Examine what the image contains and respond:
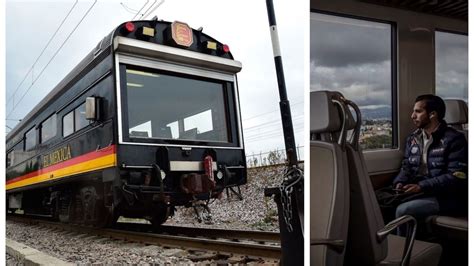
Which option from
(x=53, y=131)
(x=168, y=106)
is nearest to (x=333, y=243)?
(x=168, y=106)

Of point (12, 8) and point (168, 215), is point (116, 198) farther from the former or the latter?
point (12, 8)

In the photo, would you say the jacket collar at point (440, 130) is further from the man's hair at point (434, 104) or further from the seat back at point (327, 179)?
the seat back at point (327, 179)

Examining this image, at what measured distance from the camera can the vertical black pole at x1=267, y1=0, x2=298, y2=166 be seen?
4.94 feet

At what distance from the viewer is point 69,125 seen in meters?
1.57

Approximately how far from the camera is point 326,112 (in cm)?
137

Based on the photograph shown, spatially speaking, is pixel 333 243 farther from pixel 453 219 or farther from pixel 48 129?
pixel 48 129

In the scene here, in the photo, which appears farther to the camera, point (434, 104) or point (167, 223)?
point (167, 223)

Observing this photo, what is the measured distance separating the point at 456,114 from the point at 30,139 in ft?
4.79

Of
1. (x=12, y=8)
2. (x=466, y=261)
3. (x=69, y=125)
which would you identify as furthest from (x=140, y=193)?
(x=466, y=261)

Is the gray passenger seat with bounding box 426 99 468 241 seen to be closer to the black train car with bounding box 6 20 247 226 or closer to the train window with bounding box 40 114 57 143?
the black train car with bounding box 6 20 247 226

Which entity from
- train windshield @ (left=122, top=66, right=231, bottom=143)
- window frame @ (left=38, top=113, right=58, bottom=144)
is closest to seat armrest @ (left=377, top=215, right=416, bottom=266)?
train windshield @ (left=122, top=66, right=231, bottom=143)

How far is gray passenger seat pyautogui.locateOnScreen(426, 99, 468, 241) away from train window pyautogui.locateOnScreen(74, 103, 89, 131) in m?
1.22

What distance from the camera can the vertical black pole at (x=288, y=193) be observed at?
4.89ft

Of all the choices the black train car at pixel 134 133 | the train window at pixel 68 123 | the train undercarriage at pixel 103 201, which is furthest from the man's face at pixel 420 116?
the train window at pixel 68 123
